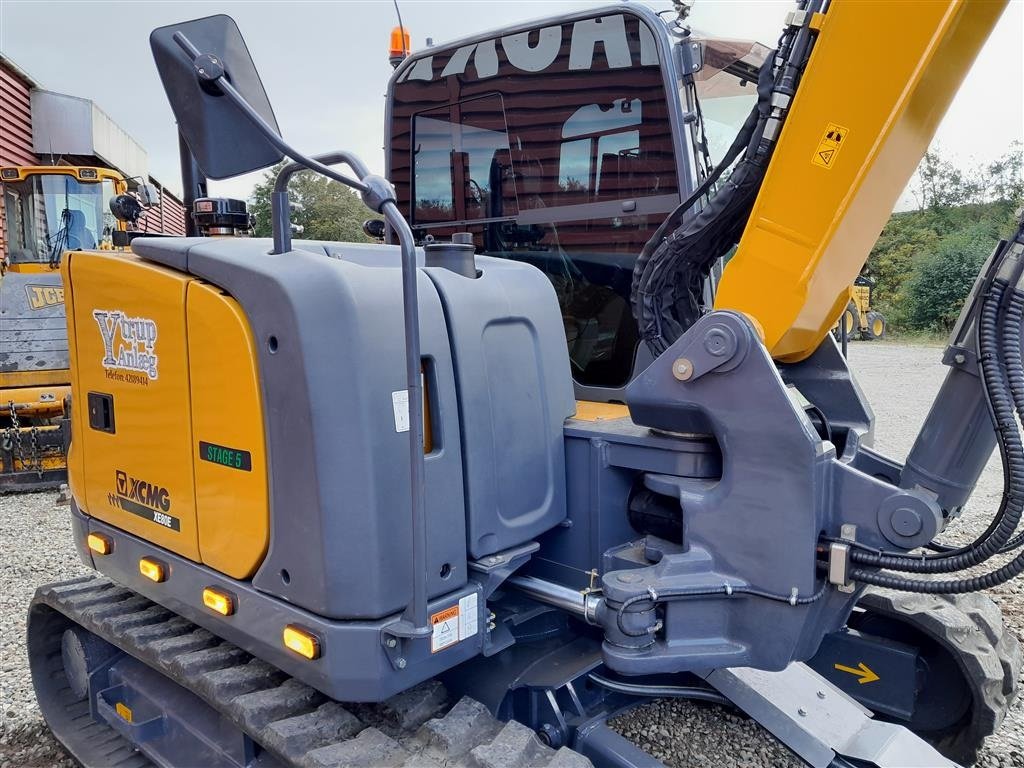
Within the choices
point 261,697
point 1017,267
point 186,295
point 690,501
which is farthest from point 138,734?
point 1017,267

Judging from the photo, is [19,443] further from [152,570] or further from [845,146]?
[845,146]

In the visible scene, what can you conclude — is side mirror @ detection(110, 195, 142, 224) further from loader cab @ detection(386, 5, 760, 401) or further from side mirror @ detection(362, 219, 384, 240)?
loader cab @ detection(386, 5, 760, 401)

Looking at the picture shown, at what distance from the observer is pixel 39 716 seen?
323 centimetres

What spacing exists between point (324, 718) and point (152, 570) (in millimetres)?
732

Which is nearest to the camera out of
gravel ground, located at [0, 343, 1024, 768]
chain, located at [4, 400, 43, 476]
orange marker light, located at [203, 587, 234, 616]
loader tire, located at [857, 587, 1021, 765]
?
orange marker light, located at [203, 587, 234, 616]

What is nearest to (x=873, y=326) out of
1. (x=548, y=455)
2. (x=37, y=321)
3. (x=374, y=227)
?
(x=37, y=321)

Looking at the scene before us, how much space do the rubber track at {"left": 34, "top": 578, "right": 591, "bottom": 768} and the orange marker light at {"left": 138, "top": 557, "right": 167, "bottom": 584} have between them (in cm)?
17

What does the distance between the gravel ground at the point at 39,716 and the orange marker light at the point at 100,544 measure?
0.96 meters

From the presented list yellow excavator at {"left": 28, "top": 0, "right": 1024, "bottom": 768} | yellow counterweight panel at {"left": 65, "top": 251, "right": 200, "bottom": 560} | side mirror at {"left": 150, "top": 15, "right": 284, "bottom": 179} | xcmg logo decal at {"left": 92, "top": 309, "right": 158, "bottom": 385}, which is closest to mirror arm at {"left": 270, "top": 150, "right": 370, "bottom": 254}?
yellow excavator at {"left": 28, "top": 0, "right": 1024, "bottom": 768}

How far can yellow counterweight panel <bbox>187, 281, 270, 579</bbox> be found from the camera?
6.08 ft

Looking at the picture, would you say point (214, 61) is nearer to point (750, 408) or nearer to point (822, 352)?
point (750, 408)

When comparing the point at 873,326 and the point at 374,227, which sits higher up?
the point at 374,227

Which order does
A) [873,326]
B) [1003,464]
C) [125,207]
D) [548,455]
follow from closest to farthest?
[1003,464] < [548,455] < [125,207] < [873,326]

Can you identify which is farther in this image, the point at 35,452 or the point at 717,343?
the point at 35,452
